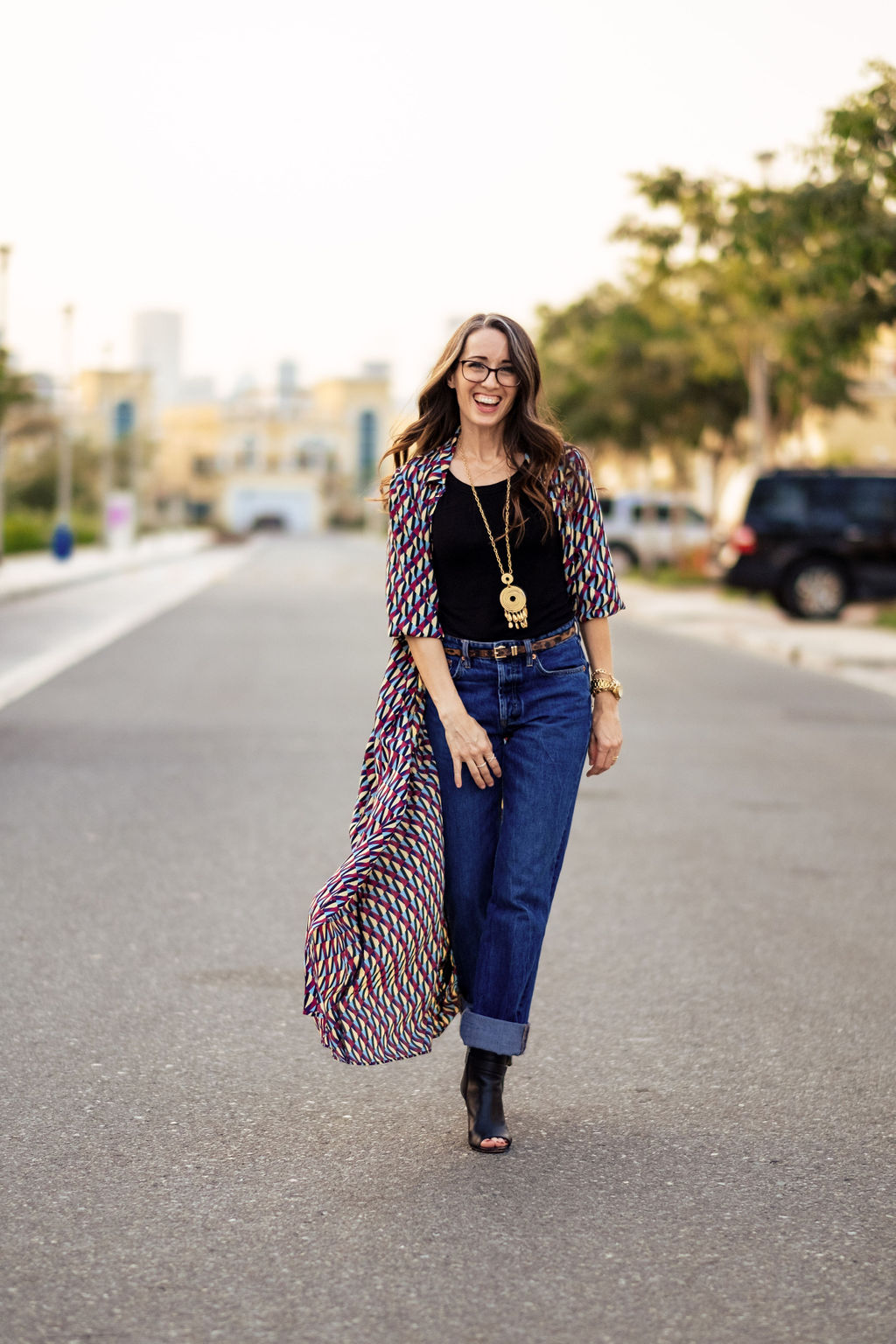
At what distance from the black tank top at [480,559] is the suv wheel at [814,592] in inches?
789

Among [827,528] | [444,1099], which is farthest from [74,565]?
[444,1099]

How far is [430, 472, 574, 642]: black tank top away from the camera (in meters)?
4.00

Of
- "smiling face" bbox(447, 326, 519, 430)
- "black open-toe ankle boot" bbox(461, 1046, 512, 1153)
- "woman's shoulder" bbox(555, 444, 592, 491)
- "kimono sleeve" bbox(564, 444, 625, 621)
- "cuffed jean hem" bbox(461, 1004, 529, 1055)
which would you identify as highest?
"smiling face" bbox(447, 326, 519, 430)

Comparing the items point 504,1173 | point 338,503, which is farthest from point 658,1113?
point 338,503

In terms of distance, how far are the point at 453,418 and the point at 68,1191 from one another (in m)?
1.92

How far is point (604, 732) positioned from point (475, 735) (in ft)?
1.19

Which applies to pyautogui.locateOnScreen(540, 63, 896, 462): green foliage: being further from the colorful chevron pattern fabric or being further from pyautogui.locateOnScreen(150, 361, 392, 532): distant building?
pyautogui.locateOnScreen(150, 361, 392, 532): distant building

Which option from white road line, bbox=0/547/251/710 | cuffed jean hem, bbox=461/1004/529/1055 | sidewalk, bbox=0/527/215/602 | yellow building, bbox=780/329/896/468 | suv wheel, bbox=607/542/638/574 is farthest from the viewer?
yellow building, bbox=780/329/896/468

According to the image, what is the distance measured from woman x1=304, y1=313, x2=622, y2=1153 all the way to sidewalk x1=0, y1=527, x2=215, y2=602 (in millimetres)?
25205

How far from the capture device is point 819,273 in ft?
57.9

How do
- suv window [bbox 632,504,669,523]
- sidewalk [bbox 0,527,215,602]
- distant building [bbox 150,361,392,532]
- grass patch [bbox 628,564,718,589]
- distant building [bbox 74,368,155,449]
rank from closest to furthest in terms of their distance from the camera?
sidewalk [bbox 0,527,215,602] < grass patch [bbox 628,564,718,589] < suv window [bbox 632,504,669,523] < distant building [bbox 74,368,155,449] < distant building [bbox 150,361,392,532]

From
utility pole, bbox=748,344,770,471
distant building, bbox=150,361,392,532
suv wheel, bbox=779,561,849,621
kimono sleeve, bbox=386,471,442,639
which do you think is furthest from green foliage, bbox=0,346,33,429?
distant building, bbox=150,361,392,532

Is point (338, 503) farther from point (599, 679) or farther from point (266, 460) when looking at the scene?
point (599, 679)

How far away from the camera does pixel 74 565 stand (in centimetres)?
4488
